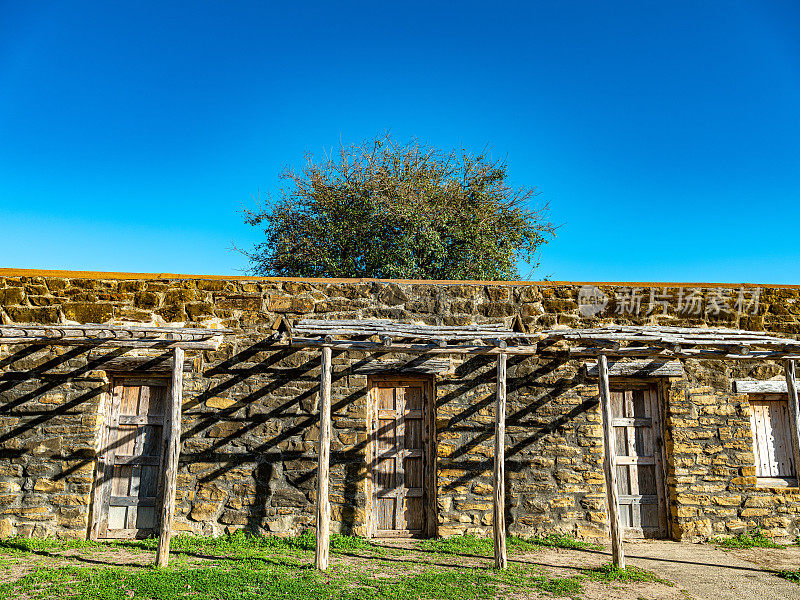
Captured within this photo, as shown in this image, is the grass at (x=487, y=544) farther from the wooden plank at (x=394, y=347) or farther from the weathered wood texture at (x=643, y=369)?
the wooden plank at (x=394, y=347)

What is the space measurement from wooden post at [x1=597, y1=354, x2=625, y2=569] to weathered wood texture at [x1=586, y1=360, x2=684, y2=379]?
1.04 metres

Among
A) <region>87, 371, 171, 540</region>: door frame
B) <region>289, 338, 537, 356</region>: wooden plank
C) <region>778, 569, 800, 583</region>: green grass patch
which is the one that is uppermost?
<region>289, 338, 537, 356</region>: wooden plank

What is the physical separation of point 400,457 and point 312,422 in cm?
127

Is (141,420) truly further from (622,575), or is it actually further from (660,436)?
(660,436)

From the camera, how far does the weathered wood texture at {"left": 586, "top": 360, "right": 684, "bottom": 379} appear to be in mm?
7812

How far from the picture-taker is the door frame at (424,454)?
7465 mm

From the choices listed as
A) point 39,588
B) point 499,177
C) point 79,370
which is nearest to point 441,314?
point 79,370

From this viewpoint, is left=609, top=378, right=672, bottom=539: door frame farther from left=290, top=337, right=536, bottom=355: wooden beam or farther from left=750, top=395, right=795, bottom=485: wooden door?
left=290, top=337, right=536, bottom=355: wooden beam

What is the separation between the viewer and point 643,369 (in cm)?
785

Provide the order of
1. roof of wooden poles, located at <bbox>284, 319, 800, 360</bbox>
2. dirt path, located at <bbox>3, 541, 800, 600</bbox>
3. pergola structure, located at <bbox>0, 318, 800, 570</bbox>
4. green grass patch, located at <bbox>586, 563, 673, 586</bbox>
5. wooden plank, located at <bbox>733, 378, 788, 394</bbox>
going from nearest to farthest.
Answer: dirt path, located at <bbox>3, 541, 800, 600</bbox>
green grass patch, located at <bbox>586, 563, 673, 586</bbox>
pergola structure, located at <bbox>0, 318, 800, 570</bbox>
roof of wooden poles, located at <bbox>284, 319, 800, 360</bbox>
wooden plank, located at <bbox>733, 378, 788, 394</bbox>

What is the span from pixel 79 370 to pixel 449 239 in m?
10.6

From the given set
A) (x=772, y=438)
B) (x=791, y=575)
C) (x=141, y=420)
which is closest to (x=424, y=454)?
(x=141, y=420)

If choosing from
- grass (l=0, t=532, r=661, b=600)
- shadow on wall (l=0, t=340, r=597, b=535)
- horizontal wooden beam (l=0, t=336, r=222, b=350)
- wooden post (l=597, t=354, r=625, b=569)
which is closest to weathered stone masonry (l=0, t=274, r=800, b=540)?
shadow on wall (l=0, t=340, r=597, b=535)

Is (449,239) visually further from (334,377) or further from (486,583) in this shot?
(486,583)
